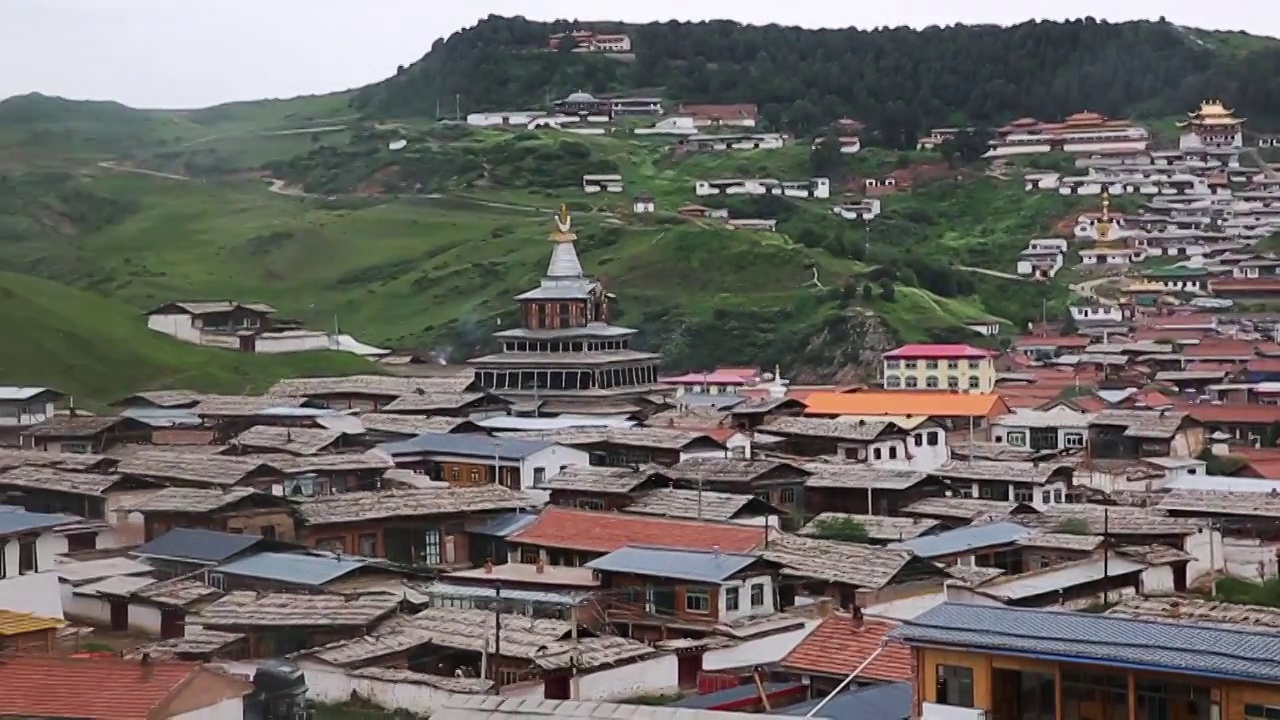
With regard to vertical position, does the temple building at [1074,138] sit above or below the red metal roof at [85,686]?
above

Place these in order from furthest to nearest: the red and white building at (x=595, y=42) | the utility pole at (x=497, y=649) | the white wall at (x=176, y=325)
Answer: the red and white building at (x=595, y=42), the white wall at (x=176, y=325), the utility pole at (x=497, y=649)

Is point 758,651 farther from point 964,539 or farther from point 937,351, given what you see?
point 937,351

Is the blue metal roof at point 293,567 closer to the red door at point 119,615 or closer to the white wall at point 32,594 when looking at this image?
the red door at point 119,615

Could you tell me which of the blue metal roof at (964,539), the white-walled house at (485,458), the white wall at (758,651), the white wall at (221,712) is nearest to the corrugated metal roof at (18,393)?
the white-walled house at (485,458)

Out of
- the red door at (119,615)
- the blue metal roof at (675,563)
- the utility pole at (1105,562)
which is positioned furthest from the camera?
the utility pole at (1105,562)

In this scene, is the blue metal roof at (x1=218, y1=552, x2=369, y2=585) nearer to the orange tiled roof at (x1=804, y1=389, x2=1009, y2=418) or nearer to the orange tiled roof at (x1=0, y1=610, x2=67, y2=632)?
the orange tiled roof at (x1=0, y1=610, x2=67, y2=632)

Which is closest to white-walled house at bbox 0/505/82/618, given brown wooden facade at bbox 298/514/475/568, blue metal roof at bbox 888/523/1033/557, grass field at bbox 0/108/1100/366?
brown wooden facade at bbox 298/514/475/568
